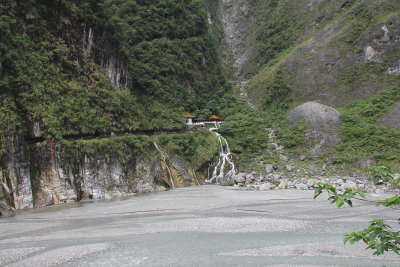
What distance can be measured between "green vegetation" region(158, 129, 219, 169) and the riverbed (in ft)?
42.8

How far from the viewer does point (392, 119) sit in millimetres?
36219

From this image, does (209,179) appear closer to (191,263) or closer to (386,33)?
(191,263)

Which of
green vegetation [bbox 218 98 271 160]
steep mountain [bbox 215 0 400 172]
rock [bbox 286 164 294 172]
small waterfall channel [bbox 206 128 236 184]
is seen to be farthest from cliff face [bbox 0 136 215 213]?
steep mountain [bbox 215 0 400 172]

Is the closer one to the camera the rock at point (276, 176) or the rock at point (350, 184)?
the rock at point (350, 184)

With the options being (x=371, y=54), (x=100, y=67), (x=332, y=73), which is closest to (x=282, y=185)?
(x=100, y=67)

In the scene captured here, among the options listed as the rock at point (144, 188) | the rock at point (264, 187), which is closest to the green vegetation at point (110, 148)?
the rock at point (144, 188)

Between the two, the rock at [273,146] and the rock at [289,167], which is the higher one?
the rock at [273,146]

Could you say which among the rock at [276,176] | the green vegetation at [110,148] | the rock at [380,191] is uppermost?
the green vegetation at [110,148]

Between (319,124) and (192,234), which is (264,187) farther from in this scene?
(319,124)

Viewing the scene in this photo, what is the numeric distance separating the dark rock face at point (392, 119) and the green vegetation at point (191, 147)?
2206 centimetres

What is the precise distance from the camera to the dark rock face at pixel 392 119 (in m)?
35.4

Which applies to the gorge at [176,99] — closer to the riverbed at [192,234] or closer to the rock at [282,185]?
the rock at [282,185]

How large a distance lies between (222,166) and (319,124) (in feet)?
49.3

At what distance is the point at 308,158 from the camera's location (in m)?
36.0
